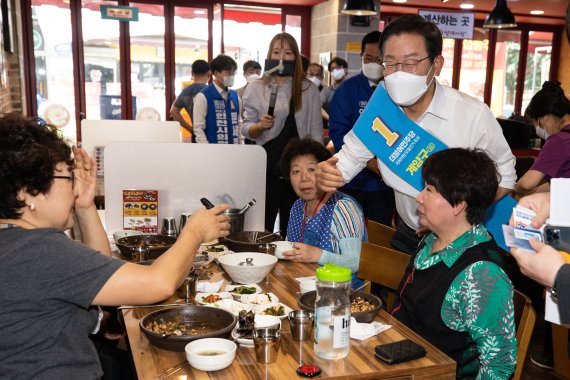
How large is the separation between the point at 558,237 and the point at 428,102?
1240 mm

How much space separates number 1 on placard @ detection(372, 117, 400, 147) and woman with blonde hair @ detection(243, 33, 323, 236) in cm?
133

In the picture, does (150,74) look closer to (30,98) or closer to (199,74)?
(30,98)

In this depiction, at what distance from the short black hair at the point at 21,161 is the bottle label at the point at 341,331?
799 mm

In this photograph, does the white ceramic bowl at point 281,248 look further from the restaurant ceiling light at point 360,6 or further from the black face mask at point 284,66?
the restaurant ceiling light at point 360,6

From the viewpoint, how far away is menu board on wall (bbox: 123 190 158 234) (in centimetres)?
290

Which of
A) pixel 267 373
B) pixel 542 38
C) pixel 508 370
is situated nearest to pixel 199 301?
pixel 267 373

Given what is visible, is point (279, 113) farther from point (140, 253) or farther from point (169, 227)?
point (140, 253)

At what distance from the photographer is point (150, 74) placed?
8.69 meters

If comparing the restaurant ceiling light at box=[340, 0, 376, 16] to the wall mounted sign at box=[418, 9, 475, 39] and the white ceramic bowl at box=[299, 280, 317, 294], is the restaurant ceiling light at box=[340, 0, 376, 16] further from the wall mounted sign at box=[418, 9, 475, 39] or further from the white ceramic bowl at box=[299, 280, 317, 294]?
the white ceramic bowl at box=[299, 280, 317, 294]

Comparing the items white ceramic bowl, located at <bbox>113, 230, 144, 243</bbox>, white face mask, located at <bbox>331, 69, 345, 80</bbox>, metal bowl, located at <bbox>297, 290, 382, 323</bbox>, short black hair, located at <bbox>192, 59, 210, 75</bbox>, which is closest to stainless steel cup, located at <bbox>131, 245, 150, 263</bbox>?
white ceramic bowl, located at <bbox>113, 230, 144, 243</bbox>

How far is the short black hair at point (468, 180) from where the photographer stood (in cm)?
181

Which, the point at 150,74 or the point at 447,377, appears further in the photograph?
the point at 150,74

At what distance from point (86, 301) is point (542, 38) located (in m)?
11.5

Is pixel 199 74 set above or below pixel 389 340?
above
